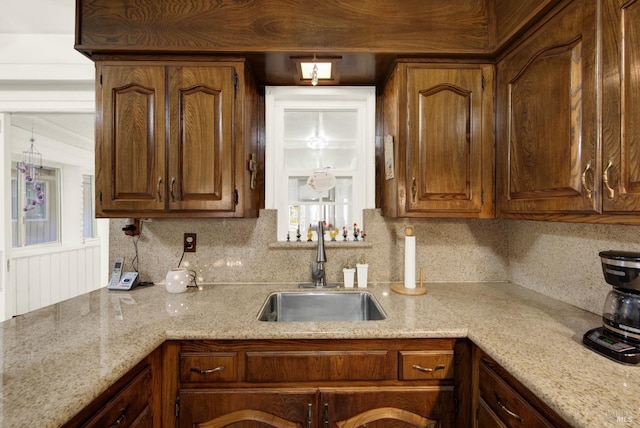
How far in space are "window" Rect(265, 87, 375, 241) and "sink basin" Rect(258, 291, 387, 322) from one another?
0.42 m

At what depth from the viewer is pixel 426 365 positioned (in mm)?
1188

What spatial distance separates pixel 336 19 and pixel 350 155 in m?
0.79

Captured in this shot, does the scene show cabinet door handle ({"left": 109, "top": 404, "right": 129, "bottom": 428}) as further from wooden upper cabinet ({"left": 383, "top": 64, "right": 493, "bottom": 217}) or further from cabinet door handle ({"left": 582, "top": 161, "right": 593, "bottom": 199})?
cabinet door handle ({"left": 582, "top": 161, "right": 593, "bottom": 199})

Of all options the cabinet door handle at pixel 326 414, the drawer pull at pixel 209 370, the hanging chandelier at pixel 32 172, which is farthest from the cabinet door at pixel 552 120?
the hanging chandelier at pixel 32 172

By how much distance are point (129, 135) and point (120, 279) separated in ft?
2.77

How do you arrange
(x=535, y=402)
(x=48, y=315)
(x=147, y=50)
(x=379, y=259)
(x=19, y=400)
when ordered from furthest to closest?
(x=379, y=259)
(x=147, y=50)
(x=48, y=315)
(x=535, y=402)
(x=19, y=400)

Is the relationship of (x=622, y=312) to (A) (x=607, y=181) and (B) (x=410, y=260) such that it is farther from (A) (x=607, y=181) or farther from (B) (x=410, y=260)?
(B) (x=410, y=260)

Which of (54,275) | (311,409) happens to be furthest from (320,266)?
(54,275)

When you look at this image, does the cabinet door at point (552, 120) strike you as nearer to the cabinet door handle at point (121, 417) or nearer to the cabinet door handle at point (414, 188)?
the cabinet door handle at point (414, 188)

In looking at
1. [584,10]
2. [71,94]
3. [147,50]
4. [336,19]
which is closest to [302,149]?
[336,19]

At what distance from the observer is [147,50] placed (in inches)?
58.1

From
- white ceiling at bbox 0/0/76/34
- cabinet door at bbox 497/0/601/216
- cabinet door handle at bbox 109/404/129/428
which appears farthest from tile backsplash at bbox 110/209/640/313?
white ceiling at bbox 0/0/76/34

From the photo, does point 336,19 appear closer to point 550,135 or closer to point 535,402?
point 550,135

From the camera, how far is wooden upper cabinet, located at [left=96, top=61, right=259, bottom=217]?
1.50 meters
